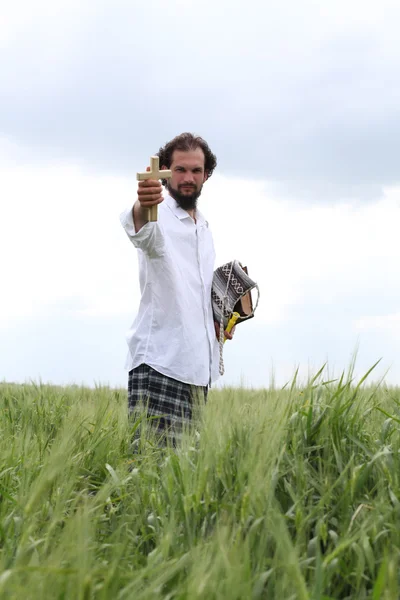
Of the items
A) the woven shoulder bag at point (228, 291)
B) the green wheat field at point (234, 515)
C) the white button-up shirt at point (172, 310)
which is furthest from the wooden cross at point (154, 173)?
the green wheat field at point (234, 515)

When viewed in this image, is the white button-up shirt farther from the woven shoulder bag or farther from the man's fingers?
the man's fingers

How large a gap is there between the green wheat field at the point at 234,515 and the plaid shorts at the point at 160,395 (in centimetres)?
130

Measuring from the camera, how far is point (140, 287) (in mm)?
4793

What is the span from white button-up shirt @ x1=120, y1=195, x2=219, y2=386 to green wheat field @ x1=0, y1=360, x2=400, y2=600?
146cm

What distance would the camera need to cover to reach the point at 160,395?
459cm

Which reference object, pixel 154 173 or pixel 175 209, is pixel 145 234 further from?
pixel 175 209

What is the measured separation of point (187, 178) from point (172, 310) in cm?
101

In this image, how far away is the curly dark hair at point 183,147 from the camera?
17.2ft

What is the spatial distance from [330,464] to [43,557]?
0.97m

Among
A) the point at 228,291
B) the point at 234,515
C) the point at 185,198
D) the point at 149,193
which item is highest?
the point at 185,198

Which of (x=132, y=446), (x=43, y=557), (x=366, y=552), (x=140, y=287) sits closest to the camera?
(x=366, y=552)

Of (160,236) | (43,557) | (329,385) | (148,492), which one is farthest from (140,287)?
(43,557)

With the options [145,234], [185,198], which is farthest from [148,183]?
[185,198]

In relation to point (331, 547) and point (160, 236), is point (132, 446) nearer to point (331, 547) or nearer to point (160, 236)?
point (160, 236)
